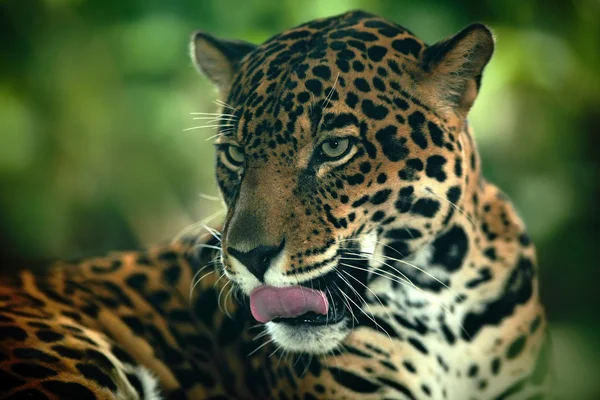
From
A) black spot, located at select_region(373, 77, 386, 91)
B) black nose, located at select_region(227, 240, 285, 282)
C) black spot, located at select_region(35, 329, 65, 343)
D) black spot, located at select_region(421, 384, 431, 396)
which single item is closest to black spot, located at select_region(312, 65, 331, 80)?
black spot, located at select_region(373, 77, 386, 91)

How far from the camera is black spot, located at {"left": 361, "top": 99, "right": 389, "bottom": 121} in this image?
184cm

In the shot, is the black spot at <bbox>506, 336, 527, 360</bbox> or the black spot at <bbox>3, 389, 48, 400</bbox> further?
the black spot at <bbox>506, 336, 527, 360</bbox>

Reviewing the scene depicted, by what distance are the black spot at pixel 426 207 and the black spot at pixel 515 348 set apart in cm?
47

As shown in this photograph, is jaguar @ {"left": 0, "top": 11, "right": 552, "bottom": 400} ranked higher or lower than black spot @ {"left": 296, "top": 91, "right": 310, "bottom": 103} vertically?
lower

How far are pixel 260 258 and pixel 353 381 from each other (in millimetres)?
489

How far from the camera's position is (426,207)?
1888 millimetres

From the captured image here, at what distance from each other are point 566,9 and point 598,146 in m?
0.50

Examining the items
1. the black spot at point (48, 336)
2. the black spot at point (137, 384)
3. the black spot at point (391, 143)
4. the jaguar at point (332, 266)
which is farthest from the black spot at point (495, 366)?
the black spot at point (48, 336)

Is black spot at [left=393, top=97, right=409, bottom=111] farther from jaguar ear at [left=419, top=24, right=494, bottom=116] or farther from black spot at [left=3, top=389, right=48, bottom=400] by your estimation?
black spot at [left=3, top=389, right=48, bottom=400]

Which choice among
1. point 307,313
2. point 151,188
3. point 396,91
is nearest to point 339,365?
point 307,313

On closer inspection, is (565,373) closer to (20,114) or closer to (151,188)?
(151,188)

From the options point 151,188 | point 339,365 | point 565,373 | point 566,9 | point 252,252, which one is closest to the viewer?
point 252,252

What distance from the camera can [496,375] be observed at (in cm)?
204

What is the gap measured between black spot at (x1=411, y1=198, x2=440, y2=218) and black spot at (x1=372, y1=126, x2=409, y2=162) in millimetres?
130
